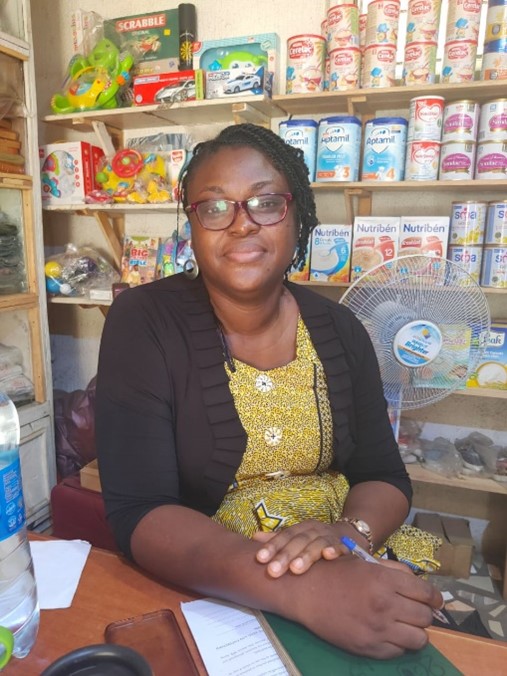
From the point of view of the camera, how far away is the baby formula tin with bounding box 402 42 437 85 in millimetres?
1763

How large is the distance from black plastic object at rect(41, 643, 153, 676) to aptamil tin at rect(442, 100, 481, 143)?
1.78m

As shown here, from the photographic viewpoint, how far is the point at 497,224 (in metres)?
1.72

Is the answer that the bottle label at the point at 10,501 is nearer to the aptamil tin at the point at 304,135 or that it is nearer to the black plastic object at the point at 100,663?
the black plastic object at the point at 100,663

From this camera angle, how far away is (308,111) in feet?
7.07

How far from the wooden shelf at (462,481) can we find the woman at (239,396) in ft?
2.96

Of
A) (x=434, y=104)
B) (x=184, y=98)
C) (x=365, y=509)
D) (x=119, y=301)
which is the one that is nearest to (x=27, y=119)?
(x=184, y=98)

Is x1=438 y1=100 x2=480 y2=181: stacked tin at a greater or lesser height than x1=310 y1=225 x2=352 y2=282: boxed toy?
greater

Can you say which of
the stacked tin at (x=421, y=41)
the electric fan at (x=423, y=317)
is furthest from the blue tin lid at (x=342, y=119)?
the electric fan at (x=423, y=317)

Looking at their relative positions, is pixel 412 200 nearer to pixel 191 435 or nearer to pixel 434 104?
pixel 434 104

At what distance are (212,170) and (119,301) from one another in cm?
35

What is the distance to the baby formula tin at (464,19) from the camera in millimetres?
1677

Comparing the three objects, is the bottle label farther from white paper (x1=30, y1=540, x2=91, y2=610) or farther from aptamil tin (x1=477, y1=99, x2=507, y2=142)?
aptamil tin (x1=477, y1=99, x2=507, y2=142)

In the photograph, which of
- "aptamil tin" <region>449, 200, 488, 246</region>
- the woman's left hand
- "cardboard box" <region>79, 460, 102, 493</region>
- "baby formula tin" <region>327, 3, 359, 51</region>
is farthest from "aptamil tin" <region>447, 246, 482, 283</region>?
"cardboard box" <region>79, 460, 102, 493</region>

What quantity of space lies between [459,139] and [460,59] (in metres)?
0.27
